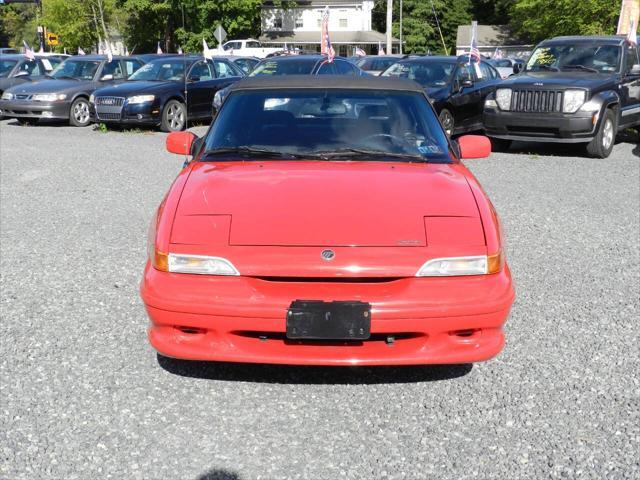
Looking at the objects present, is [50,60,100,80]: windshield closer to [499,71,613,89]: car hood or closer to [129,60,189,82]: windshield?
[129,60,189,82]: windshield

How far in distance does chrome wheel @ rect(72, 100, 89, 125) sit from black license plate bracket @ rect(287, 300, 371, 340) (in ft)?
49.9

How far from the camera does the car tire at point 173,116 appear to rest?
1580cm

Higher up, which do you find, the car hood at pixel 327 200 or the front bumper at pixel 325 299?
the car hood at pixel 327 200

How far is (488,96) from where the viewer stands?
12375mm

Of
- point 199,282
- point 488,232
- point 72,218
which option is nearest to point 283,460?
point 199,282

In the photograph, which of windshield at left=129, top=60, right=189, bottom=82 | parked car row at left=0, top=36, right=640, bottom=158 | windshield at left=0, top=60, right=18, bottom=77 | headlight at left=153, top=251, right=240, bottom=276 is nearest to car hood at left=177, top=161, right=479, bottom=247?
headlight at left=153, top=251, right=240, bottom=276

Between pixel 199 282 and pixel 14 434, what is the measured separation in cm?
104

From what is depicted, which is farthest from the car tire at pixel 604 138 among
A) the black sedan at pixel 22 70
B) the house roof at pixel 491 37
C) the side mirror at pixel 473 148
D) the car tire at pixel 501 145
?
the house roof at pixel 491 37

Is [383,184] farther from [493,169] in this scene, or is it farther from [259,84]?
[493,169]

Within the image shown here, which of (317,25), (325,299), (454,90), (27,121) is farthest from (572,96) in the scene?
(317,25)

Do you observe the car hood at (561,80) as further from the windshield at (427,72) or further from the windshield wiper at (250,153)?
the windshield wiper at (250,153)

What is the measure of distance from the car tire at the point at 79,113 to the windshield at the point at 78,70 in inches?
43.8

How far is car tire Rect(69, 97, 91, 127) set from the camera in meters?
17.2

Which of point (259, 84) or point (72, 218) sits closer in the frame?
point (259, 84)
